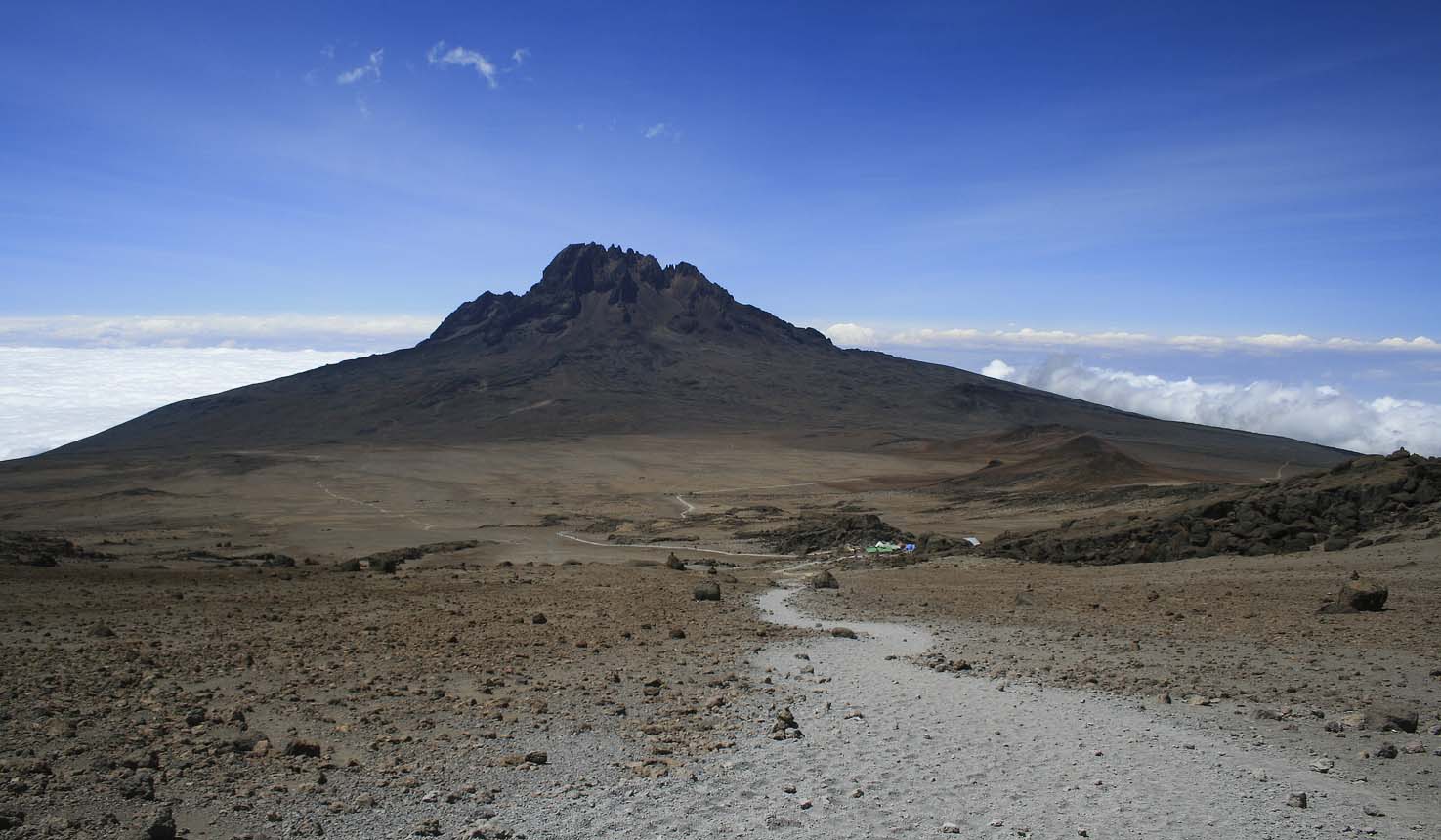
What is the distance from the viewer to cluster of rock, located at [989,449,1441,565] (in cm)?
2164

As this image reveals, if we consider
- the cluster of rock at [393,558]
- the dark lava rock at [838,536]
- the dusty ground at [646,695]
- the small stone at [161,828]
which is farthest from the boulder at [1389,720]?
the dark lava rock at [838,536]

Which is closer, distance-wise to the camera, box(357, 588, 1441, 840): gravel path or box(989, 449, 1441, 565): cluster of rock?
box(357, 588, 1441, 840): gravel path

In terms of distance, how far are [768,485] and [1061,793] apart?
75.4 metres

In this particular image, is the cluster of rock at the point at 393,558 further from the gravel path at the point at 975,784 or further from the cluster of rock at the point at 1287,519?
the cluster of rock at the point at 1287,519

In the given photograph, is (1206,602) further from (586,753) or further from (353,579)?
(353,579)

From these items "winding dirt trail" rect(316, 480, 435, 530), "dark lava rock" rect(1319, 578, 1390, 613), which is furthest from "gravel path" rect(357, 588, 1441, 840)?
"winding dirt trail" rect(316, 480, 435, 530)

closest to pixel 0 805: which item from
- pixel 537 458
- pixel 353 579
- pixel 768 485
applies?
pixel 353 579

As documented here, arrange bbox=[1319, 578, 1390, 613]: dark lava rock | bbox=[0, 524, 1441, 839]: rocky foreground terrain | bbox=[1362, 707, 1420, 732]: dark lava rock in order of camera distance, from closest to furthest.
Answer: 1. bbox=[0, 524, 1441, 839]: rocky foreground terrain
2. bbox=[1362, 707, 1420, 732]: dark lava rock
3. bbox=[1319, 578, 1390, 613]: dark lava rock

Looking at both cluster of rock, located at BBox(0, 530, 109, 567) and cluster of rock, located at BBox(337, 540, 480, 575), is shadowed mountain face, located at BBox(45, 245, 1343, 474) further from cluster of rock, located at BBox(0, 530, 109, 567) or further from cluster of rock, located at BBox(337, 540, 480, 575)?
cluster of rock, located at BBox(0, 530, 109, 567)

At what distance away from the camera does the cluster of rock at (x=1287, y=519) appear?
71.0 ft

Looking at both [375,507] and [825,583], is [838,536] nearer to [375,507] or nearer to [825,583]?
[825,583]

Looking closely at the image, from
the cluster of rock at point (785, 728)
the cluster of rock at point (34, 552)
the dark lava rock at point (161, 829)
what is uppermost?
the dark lava rock at point (161, 829)

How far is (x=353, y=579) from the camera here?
67.7ft

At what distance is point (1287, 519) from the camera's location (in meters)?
22.9
